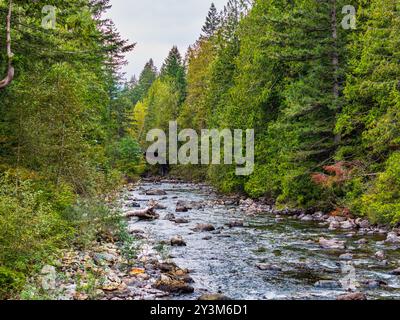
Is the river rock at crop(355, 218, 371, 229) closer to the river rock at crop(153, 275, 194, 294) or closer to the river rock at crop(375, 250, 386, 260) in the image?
the river rock at crop(375, 250, 386, 260)

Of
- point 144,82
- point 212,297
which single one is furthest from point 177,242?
point 144,82

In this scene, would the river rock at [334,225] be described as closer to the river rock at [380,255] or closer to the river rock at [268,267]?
the river rock at [380,255]

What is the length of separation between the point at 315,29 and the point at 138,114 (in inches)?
2264

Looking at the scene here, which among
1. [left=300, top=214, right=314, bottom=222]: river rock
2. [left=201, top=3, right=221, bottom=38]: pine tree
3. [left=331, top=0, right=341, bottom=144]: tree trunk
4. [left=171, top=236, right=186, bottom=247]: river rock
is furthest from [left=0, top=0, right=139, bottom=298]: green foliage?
[left=201, top=3, right=221, bottom=38]: pine tree

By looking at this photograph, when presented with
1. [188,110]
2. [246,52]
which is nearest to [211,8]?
[188,110]

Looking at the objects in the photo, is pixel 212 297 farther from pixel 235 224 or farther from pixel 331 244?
pixel 235 224

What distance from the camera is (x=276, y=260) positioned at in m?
12.6

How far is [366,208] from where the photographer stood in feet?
60.2

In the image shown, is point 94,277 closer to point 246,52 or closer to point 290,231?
point 290,231
